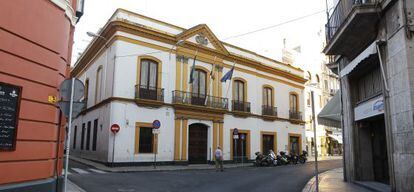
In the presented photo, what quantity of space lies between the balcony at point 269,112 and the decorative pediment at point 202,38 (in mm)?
6983

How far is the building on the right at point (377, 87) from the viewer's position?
8.99 metres

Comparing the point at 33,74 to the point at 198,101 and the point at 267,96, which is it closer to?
the point at 198,101

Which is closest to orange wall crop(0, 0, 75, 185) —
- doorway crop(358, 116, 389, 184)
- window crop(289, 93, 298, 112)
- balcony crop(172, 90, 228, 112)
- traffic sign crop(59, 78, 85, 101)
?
traffic sign crop(59, 78, 85, 101)

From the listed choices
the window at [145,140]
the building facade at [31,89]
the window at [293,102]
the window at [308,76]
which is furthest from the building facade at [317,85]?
the building facade at [31,89]

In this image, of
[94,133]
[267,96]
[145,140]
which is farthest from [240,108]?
[94,133]

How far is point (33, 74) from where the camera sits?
8336 mm

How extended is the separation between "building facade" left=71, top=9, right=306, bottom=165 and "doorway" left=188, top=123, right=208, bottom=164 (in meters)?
0.07

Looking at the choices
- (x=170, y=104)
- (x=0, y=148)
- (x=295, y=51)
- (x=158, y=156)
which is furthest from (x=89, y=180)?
(x=295, y=51)

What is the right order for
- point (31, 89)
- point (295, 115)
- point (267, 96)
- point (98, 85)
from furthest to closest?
1. point (295, 115)
2. point (267, 96)
3. point (98, 85)
4. point (31, 89)

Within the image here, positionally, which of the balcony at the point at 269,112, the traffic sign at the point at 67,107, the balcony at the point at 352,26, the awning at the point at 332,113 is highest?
the balcony at the point at 352,26

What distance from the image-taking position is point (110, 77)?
24438 mm

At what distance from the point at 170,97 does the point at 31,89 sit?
17.8m

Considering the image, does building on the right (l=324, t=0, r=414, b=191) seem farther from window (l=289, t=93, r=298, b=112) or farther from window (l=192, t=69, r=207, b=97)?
window (l=289, t=93, r=298, b=112)

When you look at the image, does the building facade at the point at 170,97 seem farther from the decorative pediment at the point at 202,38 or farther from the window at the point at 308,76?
the window at the point at 308,76
